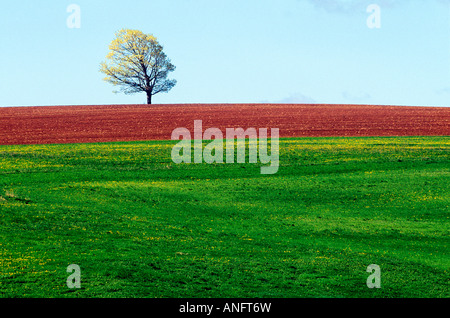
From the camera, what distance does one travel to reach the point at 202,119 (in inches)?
2061

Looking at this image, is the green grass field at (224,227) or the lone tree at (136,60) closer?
the green grass field at (224,227)

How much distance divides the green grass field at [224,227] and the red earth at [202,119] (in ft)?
45.4

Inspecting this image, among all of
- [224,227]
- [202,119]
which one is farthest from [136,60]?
[224,227]

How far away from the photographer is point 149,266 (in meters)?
11.7

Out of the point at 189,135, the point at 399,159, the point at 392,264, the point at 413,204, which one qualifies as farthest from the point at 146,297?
the point at 189,135

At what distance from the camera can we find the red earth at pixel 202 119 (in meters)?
44.6

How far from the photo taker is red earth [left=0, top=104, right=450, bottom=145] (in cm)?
4459

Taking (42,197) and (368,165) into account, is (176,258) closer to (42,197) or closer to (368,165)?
(42,197)

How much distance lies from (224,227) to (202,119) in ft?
120

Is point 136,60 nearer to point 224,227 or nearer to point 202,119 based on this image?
point 202,119

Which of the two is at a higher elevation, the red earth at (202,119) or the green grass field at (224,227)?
the red earth at (202,119)

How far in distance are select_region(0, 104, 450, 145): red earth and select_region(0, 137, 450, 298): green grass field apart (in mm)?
13833

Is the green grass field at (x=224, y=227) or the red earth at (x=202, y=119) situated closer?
the green grass field at (x=224, y=227)

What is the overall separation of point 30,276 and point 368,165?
72.2 feet
